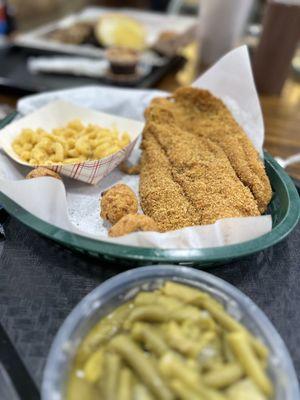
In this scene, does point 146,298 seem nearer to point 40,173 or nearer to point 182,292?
point 182,292

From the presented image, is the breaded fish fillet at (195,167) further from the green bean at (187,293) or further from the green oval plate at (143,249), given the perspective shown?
the green bean at (187,293)

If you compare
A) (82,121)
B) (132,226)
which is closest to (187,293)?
(132,226)

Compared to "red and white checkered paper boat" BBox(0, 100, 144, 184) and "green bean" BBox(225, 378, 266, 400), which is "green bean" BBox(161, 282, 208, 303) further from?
"red and white checkered paper boat" BBox(0, 100, 144, 184)

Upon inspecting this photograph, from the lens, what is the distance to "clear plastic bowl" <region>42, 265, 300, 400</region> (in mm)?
607

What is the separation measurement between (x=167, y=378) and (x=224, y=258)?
1.06 feet

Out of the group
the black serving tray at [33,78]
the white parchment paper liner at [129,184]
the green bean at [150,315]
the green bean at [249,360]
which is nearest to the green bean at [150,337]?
the green bean at [150,315]

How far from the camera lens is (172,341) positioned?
0.62m

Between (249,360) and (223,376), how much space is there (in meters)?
0.05

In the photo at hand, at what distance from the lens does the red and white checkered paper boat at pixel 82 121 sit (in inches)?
45.1

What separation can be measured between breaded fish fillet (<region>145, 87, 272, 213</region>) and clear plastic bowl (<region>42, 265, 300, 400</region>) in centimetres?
45

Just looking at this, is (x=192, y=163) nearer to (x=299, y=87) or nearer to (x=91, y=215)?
(x=91, y=215)

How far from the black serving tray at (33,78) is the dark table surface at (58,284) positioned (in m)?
1.16

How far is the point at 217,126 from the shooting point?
1.32 m

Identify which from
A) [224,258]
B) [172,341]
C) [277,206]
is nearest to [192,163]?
[277,206]
